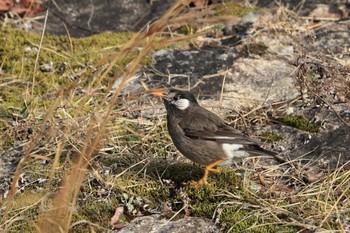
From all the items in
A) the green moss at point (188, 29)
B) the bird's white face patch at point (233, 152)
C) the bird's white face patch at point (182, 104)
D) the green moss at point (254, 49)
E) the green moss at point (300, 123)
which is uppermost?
the bird's white face patch at point (182, 104)

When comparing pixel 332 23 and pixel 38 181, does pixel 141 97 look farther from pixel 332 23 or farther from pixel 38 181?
pixel 332 23

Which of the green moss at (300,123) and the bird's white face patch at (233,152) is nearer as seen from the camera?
the bird's white face patch at (233,152)

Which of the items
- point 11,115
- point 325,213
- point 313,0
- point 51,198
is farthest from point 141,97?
point 313,0

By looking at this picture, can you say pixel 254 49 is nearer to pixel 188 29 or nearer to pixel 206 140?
pixel 188 29

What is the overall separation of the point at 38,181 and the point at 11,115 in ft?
3.84

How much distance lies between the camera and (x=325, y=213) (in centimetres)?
444

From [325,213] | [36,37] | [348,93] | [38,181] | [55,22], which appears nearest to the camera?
[325,213]

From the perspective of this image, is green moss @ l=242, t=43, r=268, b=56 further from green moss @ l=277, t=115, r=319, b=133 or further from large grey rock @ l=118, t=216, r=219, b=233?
large grey rock @ l=118, t=216, r=219, b=233

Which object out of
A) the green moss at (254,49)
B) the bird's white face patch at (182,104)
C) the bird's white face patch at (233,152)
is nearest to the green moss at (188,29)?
the green moss at (254,49)

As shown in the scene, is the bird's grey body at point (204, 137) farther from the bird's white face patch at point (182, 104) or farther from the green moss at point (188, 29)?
the green moss at point (188, 29)

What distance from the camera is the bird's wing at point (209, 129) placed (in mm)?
5207

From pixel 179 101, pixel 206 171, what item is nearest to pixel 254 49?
pixel 179 101

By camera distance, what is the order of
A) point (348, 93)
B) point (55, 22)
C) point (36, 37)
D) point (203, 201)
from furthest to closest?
point (55, 22)
point (36, 37)
point (348, 93)
point (203, 201)

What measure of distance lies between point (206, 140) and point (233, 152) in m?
0.24
